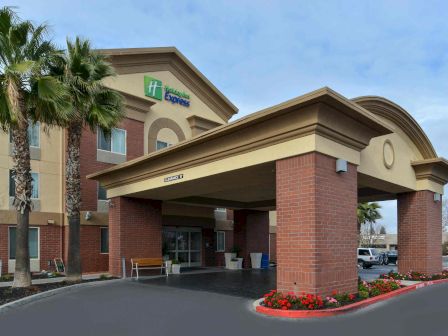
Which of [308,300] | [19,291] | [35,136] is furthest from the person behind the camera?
[35,136]

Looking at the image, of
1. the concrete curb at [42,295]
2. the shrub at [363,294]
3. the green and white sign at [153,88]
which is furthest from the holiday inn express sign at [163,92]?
the shrub at [363,294]

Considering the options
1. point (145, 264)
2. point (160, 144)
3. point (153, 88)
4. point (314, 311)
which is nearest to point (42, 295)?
point (145, 264)

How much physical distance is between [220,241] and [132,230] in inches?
431

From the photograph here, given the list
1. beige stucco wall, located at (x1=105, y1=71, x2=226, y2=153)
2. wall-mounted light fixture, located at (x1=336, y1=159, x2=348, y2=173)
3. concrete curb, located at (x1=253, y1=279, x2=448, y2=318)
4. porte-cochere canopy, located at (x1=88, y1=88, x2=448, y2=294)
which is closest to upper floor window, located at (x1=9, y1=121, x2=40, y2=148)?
beige stucco wall, located at (x1=105, y1=71, x2=226, y2=153)

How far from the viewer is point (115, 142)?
24.8 metres

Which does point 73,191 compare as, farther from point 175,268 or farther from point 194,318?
point 194,318

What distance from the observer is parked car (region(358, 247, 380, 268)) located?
3625 cm

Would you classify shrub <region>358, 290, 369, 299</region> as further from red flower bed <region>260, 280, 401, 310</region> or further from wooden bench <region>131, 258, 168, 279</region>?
wooden bench <region>131, 258, 168, 279</region>

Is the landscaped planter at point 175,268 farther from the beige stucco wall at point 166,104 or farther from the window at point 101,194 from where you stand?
the beige stucco wall at point 166,104

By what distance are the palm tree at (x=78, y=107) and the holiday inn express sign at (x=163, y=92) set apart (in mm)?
8456

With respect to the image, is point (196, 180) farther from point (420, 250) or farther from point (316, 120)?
point (420, 250)

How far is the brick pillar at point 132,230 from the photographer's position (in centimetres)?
1955

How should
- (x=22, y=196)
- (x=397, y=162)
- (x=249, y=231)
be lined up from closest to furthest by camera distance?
(x=22, y=196), (x=397, y=162), (x=249, y=231)

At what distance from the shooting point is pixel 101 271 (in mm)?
23297
